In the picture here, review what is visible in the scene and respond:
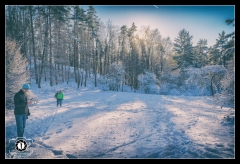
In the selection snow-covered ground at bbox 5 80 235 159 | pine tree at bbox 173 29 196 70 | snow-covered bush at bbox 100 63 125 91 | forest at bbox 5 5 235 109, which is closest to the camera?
snow-covered ground at bbox 5 80 235 159

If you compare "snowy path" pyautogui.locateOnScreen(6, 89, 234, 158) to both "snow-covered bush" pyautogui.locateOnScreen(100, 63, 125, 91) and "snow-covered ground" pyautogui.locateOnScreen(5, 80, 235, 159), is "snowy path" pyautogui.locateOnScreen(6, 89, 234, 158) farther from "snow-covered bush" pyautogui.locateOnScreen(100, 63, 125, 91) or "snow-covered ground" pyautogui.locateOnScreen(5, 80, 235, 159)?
"snow-covered bush" pyautogui.locateOnScreen(100, 63, 125, 91)

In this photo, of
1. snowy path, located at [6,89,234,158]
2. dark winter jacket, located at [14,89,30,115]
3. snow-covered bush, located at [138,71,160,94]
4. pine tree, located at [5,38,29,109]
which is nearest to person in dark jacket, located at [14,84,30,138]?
dark winter jacket, located at [14,89,30,115]

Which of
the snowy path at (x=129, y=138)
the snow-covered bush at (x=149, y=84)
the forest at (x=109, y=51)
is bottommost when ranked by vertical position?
the snowy path at (x=129, y=138)

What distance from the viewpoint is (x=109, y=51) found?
41812mm

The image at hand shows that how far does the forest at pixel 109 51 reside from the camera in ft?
72.7

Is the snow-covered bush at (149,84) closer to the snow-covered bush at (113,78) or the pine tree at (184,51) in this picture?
the snow-covered bush at (113,78)

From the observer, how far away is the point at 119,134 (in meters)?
6.46

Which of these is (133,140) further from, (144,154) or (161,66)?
(161,66)

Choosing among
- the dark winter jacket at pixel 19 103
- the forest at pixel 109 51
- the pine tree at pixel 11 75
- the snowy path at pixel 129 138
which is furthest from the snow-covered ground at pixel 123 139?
the forest at pixel 109 51

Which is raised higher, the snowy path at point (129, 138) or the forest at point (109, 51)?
the forest at point (109, 51)

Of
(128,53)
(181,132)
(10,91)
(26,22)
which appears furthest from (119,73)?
(181,132)

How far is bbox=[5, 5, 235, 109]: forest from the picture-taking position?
2217 centimetres

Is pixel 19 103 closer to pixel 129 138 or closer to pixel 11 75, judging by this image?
pixel 129 138
